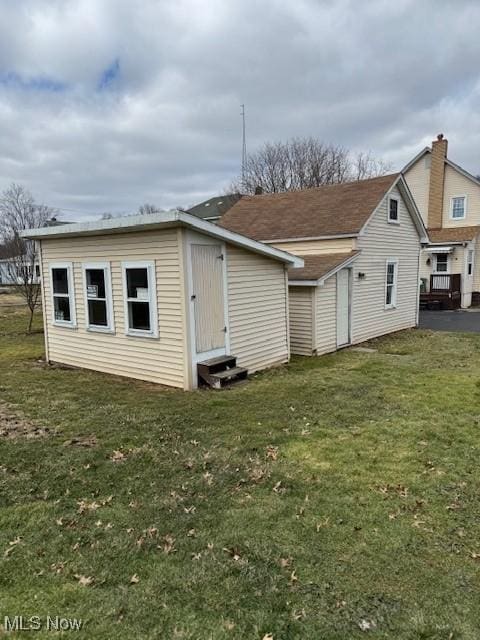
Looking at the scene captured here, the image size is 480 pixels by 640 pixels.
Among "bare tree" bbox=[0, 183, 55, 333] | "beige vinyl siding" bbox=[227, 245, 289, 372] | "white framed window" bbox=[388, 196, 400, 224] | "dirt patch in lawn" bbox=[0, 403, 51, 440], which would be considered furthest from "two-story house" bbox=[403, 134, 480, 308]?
"dirt patch in lawn" bbox=[0, 403, 51, 440]

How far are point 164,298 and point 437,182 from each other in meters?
21.6

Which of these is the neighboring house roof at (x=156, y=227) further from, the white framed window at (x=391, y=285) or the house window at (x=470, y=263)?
the house window at (x=470, y=263)

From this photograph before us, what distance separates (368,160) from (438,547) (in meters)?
39.0

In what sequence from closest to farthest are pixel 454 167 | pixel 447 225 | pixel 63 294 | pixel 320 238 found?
pixel 63 294, pixel 320 238, pixel 454 167, pixel 447 225

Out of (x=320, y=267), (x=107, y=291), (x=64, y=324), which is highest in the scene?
(x=320, y=267)

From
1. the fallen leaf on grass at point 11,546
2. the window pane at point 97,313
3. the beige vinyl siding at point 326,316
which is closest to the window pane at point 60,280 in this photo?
the window pane at point 97,313

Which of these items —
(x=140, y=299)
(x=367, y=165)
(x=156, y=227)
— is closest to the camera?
(x=156, y=227)

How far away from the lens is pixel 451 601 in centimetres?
264

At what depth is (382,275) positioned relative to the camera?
44.6ft

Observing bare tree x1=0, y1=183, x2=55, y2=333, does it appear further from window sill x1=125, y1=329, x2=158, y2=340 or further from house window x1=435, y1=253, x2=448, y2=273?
house window x1=435, y1=253, x2=448, y2=273

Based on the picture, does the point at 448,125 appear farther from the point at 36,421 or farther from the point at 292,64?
the point at 36,421

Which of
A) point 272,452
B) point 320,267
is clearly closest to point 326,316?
point 320,267

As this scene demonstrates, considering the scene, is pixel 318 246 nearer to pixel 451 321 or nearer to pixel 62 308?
pixel 62 308

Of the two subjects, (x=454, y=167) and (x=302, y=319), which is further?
(x=454, y=167)
